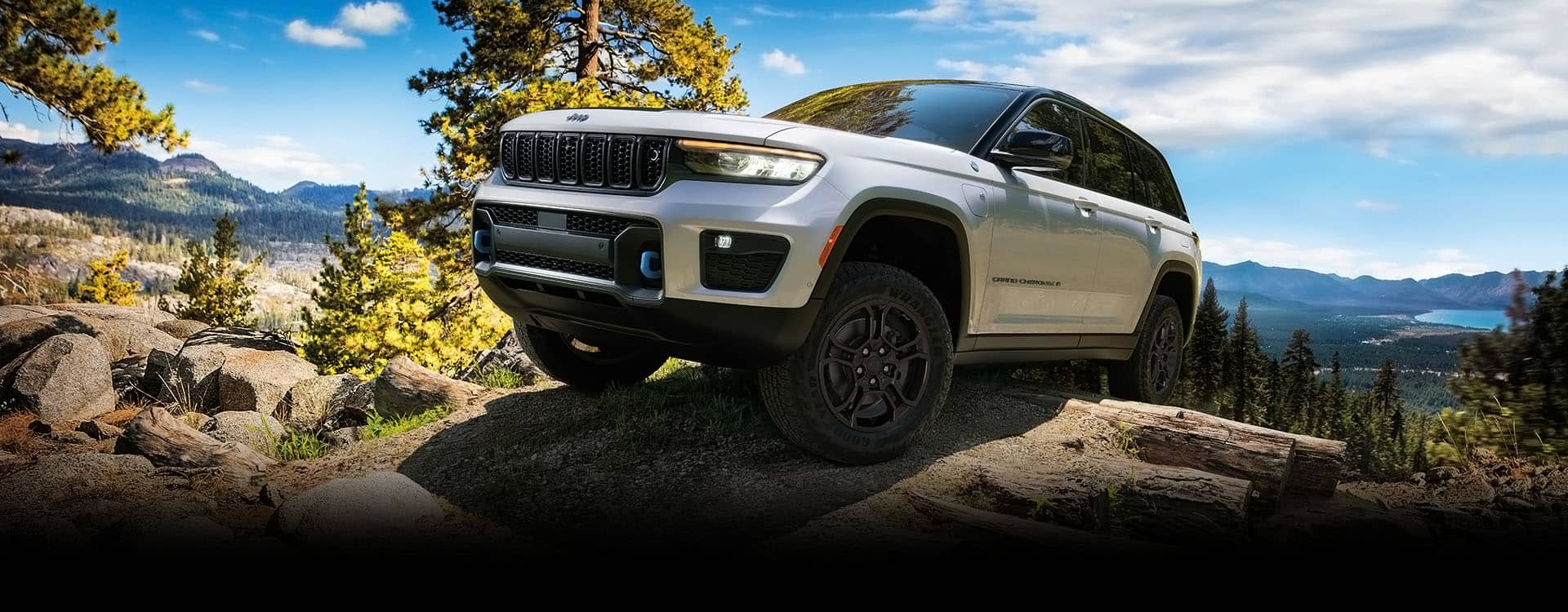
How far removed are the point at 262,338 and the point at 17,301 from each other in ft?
17.0

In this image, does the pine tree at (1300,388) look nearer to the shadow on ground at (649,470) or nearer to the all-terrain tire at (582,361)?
the all-terrain tire at (582,361)

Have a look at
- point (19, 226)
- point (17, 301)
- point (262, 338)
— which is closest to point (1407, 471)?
point (262, 338)

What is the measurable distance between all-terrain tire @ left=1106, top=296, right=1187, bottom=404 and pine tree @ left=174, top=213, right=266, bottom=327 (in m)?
39.7

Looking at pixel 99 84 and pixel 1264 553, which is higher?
pixel 99 84

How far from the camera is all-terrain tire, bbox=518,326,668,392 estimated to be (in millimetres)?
5406

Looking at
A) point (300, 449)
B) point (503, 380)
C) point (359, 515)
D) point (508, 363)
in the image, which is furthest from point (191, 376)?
point (359, 515)

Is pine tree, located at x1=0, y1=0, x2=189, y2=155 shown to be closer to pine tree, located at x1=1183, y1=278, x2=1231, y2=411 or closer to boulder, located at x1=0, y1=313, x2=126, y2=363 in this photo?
boulder, located at x1=0, y1=313, x2=126, y2=363

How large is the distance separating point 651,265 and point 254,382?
936 centimetres

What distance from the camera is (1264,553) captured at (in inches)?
169

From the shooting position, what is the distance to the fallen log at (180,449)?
555 centimetres

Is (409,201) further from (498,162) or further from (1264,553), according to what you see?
(1264,553)

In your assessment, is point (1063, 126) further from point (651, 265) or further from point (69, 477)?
point (69, 477)

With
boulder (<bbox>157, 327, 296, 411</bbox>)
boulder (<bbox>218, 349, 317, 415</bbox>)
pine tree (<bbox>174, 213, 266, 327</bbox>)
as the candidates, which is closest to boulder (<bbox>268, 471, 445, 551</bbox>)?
boulder (<bbox>218, 349, 317, 415</bbox>)

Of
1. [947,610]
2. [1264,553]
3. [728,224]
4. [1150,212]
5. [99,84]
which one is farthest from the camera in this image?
[99,84]
